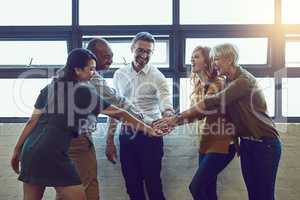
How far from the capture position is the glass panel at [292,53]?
4.05 m

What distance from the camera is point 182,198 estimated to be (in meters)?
3.88

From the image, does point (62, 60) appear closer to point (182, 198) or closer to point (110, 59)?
point (110, 59)

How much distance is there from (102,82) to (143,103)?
51cm

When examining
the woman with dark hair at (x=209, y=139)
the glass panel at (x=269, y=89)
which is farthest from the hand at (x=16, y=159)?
the glass panel at (x=269, y=89)

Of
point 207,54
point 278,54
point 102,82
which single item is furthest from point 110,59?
point 278,54

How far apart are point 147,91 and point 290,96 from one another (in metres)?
1.35

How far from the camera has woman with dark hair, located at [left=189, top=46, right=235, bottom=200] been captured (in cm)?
317

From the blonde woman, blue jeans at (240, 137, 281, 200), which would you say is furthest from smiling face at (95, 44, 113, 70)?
blue jeans at (240, 137, 281, 200)
